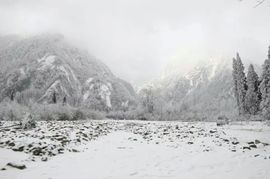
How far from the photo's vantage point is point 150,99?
11144cm

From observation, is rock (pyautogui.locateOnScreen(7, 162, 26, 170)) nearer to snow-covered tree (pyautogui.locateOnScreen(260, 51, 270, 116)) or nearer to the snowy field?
the snowy field

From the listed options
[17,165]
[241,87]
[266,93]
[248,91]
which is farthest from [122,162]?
[241,87]

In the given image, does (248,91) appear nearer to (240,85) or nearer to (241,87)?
(241,87)

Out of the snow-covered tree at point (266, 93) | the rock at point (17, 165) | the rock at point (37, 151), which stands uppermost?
the snow-covered tree at point (266, 93)

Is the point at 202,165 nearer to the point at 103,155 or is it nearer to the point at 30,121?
the point at 103,155

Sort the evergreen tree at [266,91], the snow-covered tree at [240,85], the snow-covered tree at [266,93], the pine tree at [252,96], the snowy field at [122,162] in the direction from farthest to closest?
1. the snow-covered tree at [240,85]
2. the pine tree at [252,96]
3. the evergreen tree at [266,91]
4. the snow-covered tree at [266,93]
5. the snowy field at [122,162]

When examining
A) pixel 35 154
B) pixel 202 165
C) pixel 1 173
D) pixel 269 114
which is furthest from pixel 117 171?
pixel 269 114

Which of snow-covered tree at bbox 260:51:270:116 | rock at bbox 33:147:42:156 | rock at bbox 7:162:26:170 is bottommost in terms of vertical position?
rock at bbox 7:162:26:170

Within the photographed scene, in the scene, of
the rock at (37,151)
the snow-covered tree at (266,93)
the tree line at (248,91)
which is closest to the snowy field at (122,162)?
the rock at (37,151)

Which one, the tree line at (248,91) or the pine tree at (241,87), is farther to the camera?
the pine tree at (241,87)

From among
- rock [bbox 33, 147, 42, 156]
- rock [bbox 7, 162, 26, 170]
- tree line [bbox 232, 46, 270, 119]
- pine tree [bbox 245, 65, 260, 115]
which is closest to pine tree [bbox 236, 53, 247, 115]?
tree line [bbox 232, 46, 270, 119]

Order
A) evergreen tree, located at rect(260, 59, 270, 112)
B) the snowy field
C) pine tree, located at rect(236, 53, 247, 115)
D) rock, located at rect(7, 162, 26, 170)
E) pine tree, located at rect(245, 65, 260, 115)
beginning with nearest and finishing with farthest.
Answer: the snowy field
rock, located at rect(7, 162, 26, 170)
evergreen tree, located at rect(260, 59, 270, 112)
pine tree, located at rect(245, 65, 260, 115)
pine tree, located at rect(236, 53, 247, 115)

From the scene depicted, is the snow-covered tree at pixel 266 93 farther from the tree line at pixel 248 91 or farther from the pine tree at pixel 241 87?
the pine tree at pixel 241 87

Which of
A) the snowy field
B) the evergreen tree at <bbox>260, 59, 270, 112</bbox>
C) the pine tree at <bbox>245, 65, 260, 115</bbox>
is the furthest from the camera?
the pine tree at <bbox>245, 65, 260, 115</bbox>
